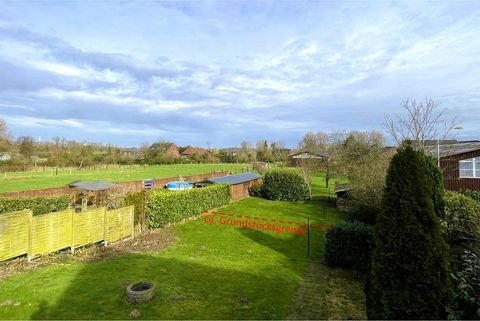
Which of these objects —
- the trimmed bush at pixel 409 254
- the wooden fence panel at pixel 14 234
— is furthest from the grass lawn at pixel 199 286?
the trimmed bush at pixel 409 254

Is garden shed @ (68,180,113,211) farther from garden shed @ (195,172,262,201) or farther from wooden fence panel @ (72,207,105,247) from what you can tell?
garden shed @ (195,172,262,201)

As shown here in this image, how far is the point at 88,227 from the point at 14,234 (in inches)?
95.3

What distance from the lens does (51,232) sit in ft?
32.9

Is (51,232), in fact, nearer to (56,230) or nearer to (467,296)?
(56,230)

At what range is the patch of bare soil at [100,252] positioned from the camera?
922 centimetres

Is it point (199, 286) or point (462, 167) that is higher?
point (462, 167)

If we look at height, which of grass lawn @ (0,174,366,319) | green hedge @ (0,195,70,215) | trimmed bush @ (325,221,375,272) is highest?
green hedge @ (0,195,70,215)

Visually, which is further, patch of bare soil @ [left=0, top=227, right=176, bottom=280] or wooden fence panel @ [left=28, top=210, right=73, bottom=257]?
wooden fence panel @ [left=28, top=210, right=73, bottom=257]

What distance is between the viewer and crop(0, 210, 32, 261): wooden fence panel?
348 inches

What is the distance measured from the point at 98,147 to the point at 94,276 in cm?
6663

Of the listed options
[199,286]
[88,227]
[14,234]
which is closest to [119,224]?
[88,227]

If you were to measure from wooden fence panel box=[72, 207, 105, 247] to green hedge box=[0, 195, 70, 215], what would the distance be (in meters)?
4.48

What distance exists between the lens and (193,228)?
53.3 ft

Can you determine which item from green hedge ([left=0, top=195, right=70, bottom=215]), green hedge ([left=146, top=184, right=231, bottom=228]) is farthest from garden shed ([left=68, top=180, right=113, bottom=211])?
green hedge ([left=146, top=184, right=231, bottom=228])
